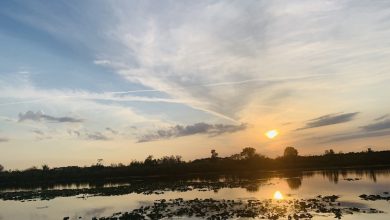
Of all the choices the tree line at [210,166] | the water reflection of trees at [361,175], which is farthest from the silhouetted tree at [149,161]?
the water reflection of trees at [361,175]

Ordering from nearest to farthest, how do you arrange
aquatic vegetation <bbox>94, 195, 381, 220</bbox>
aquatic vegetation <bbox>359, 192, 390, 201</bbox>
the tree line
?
aquatic vegetation <bbox>94, 195, 381, 220</bbox>
aquatic vegetation <bbox>359, 192, 390, 201</bbox>
the tree line

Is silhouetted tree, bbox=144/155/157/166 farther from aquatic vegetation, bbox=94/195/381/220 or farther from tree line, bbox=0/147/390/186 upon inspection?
aquatic vegetation, bbox=94/195/381/220

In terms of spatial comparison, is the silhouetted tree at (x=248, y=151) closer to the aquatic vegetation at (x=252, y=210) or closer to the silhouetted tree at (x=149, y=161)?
the silhouetted tree at (x=149, y=161)

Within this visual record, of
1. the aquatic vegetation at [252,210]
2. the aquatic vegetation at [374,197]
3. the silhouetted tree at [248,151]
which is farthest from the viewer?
the silhouetted tree at [248,151]

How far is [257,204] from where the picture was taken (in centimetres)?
3472

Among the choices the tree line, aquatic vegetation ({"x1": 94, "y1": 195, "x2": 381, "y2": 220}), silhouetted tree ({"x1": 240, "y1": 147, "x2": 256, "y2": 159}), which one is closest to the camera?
aquatic vegetation ({"x1": 94, "y1": 195, "x2": 381, "y2": 220})

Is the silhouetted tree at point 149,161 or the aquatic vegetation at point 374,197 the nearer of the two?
the aquatic vegetation at point 374,197

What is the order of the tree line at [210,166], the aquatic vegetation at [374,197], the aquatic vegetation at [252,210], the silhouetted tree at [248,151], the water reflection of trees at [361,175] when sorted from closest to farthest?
the aquatic vegetation at [252,210], the aquatic vegetation at [374,197], the water reflection of trees at [361,175], the tree line at [210,166], the silhouetted tree at [248,151]

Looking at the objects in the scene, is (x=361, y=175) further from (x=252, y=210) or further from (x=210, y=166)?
(x=210, y=166)

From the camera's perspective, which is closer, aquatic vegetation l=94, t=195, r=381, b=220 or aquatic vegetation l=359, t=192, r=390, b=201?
aquatic vegetation l=94, t=195, r=381, b=220

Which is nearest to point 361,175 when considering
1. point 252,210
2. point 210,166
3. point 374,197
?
point 374,197

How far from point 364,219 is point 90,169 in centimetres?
15684

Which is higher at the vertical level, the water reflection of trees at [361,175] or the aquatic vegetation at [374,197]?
the water reflection of trees at [361,175]

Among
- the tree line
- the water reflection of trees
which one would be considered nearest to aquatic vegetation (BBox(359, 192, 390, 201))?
the water reflection of trees
